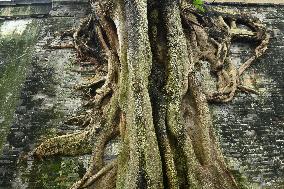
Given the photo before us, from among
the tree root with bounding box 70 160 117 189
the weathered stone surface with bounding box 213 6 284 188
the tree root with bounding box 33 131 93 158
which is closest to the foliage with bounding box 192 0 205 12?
the weathered stone surface with bounding box 213 6 284 188

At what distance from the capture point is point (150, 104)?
581 centimetres

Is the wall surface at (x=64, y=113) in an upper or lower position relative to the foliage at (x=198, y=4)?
lower

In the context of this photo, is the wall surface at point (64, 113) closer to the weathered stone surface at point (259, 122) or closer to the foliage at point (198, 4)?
the weathered stone surface at point (259, 122)

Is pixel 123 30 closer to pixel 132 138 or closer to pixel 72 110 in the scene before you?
pixel 72 110

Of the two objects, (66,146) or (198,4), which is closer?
(66,146)

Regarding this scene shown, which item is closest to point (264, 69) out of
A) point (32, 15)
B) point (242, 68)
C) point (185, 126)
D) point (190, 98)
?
point (242, 68)

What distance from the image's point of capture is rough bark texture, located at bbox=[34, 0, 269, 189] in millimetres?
5512

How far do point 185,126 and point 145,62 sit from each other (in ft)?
3.54

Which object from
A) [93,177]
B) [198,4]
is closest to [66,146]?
[93,177]

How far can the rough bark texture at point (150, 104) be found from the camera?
5.51 metres

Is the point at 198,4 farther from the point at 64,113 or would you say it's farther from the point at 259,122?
the point at 64,113

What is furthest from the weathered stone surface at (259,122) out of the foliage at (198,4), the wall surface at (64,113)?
the foliage at (198,4)

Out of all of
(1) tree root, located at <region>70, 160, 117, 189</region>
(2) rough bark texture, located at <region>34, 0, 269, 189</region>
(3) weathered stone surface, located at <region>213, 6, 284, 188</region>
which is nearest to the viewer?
(2) rough bark texture, located at <region>34, 0, 269, 189</region>

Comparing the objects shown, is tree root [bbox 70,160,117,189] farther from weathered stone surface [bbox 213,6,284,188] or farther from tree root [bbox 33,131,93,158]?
weathered stone surface [bbox 213,6,284,188]
